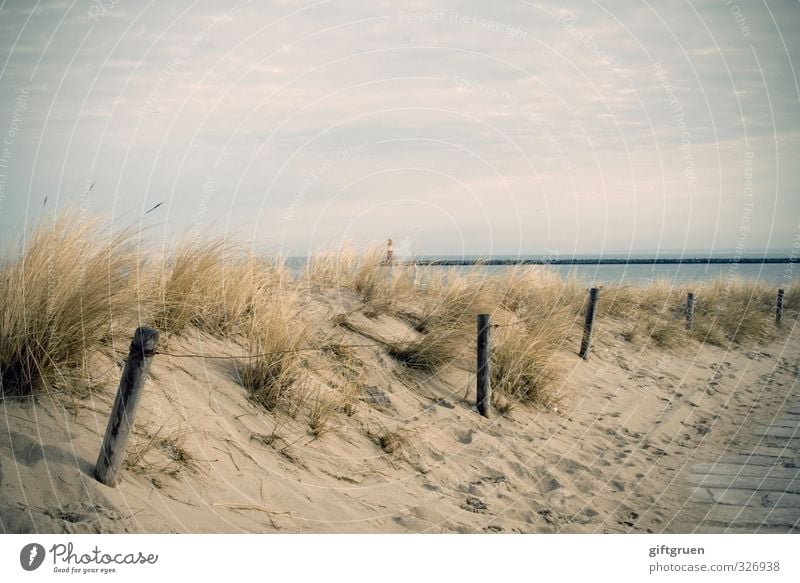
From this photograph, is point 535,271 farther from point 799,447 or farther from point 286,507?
point 286,507

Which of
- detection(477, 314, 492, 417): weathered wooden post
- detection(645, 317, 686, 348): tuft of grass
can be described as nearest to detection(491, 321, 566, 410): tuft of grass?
detection(477, 314, 492, 417): weathered wooden post

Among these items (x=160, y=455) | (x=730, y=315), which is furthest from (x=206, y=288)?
(x=730, y=315)

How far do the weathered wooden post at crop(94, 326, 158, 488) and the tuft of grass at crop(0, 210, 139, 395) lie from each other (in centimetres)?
72

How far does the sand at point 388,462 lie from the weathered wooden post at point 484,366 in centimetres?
16

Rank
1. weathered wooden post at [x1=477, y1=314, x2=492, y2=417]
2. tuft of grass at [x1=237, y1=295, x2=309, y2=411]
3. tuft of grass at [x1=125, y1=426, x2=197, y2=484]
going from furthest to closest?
weathered wooden post at [x1=477, y1=314, x2=492, y2=417]
tuft of grass at [x1=237, y1=295, x2=309, y2=411]
tuft of grass at [x1=125, y1=426, x2=197, y2=484]

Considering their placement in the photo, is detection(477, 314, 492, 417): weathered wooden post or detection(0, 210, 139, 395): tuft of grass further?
detection(477, 314, 492, 417): weathered wooden post

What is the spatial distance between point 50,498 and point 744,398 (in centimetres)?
961

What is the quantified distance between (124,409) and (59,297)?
1205 mm

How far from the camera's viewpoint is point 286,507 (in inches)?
151

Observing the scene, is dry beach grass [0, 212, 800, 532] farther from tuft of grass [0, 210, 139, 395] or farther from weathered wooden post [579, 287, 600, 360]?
weathered wooden post [579, 287, 600, 360]

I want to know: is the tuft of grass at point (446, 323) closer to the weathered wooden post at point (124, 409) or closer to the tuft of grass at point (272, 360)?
the tuft of grass at point (272, 360)

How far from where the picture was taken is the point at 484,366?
6176 millimetres

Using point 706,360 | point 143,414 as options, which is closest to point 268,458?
point 143,414

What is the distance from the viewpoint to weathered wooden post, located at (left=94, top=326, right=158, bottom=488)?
315cm
